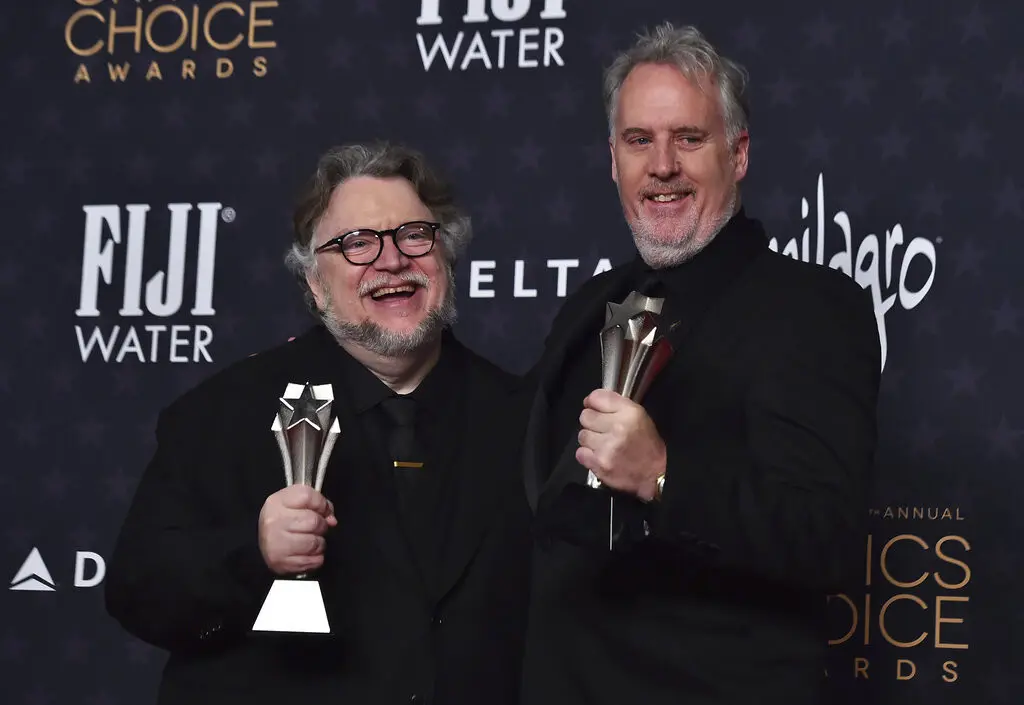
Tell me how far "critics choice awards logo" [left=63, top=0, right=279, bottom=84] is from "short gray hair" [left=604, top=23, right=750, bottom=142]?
71.4 inches

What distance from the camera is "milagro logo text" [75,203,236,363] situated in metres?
3.73

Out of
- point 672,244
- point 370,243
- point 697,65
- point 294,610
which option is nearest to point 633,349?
point 672,244

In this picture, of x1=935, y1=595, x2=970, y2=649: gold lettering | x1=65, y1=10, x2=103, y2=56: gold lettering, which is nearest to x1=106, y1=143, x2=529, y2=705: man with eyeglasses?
x1=935, y1=595, x2=970, y2=649: gold lettering

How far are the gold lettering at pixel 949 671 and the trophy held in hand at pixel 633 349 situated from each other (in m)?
1.53

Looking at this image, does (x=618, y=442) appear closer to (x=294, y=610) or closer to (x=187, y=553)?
(x=294, y=610)


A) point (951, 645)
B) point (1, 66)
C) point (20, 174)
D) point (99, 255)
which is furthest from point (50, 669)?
point (951, 645)

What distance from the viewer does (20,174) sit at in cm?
392

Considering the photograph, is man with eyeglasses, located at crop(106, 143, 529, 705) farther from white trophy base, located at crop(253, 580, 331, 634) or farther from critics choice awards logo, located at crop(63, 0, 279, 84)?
critics choice awards logo, located at crop(63, 0, 279, 84)

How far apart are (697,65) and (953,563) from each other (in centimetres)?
146

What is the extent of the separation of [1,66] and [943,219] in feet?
8.20

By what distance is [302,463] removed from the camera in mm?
2070

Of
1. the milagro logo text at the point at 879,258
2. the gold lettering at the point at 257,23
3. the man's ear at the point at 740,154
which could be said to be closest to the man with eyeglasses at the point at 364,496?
the man's ear at the point at 740,154

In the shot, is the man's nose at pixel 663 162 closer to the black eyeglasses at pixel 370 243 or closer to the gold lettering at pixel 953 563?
the black eyeglasses at pixel 370 243

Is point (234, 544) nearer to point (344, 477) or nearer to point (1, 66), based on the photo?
point (344, 477)
